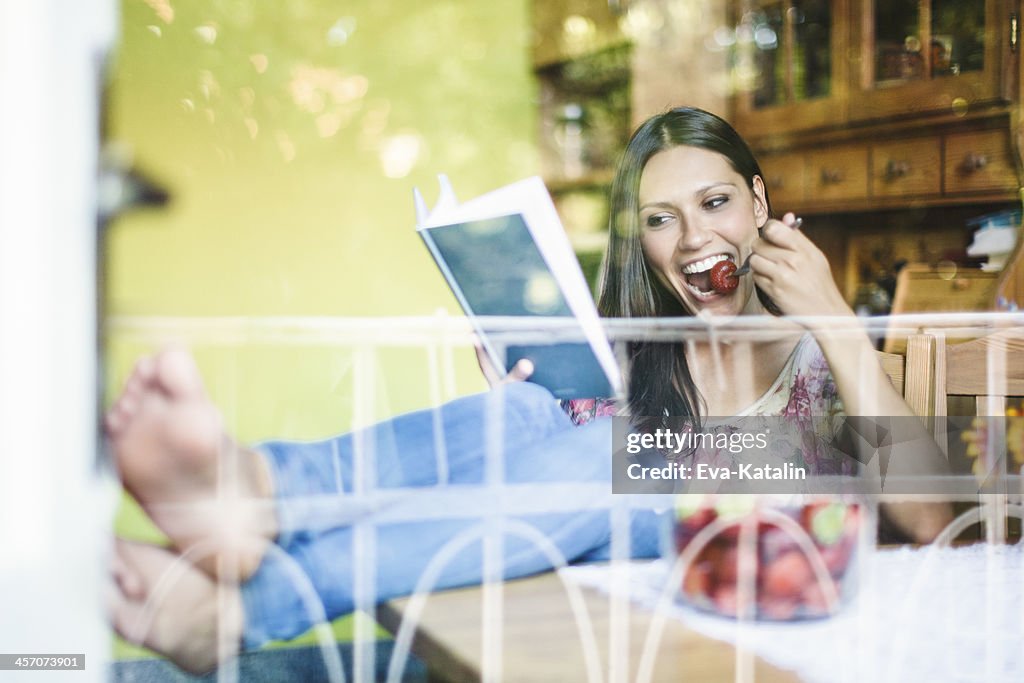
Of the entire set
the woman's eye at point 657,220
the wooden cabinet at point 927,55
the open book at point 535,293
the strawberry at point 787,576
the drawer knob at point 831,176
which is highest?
the wooden cabinet at point 927,55

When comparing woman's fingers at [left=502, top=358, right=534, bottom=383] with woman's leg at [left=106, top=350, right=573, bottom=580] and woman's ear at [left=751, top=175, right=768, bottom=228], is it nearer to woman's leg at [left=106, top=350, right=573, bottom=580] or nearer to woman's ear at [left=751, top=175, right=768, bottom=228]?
woman's leg at [left=106, top=350, right=573, bottom=580]

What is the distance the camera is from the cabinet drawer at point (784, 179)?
124 cm

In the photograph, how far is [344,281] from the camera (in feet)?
5.31

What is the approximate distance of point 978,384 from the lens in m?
1.18

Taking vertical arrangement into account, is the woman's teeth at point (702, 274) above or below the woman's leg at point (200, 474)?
above

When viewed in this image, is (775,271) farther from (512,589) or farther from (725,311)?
(512,589)

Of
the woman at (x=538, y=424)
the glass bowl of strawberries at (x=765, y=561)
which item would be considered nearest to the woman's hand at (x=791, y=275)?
the woman at (x=538, y=424)

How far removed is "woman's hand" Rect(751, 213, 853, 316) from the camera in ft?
3.83

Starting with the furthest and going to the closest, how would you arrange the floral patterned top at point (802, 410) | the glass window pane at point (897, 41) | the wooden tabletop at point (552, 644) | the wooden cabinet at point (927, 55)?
the glass window pane at point (897, 41)
the wooden cabinet at point (927, 55)
the floral patterned top at point (802, 410)
the wooden tabletop at point (552, 644)

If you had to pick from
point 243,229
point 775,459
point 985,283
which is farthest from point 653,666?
point 243,229

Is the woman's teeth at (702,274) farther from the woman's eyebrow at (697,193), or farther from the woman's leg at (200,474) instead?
the woman's leg at (200,474)

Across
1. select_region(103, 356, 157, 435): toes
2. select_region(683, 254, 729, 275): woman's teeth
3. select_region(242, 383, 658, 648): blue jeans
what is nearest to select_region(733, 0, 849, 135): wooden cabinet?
select_region(683, 254, 729, 275): woman's teeth

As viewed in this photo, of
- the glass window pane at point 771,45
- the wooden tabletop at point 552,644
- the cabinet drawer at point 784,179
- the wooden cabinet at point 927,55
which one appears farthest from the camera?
the glass window pane at point 771,45

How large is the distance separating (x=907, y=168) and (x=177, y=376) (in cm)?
112
